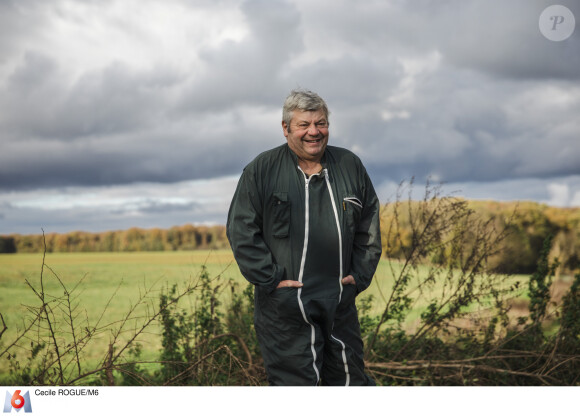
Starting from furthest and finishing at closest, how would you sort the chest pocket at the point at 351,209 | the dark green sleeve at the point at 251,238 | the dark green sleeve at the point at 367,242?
the dark green sleeve at the point at 367,242
the chest pocket at the point at 351,209
the dark green sleeve at the point at 251,238

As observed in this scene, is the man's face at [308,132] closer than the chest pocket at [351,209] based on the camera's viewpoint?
Yes

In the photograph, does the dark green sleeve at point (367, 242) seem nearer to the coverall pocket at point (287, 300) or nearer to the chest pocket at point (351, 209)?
the chest pocket at point (351, 209)

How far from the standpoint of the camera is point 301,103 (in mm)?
3359

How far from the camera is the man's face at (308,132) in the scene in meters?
3.36

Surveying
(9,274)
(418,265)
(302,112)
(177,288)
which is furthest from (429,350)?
(9,274)

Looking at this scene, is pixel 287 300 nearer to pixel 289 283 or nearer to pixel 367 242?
pixel 289 283

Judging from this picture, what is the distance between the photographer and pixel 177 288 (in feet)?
18.4

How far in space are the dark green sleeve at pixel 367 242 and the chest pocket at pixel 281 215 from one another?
0.54 meters

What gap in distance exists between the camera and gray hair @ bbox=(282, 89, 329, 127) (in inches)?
132
